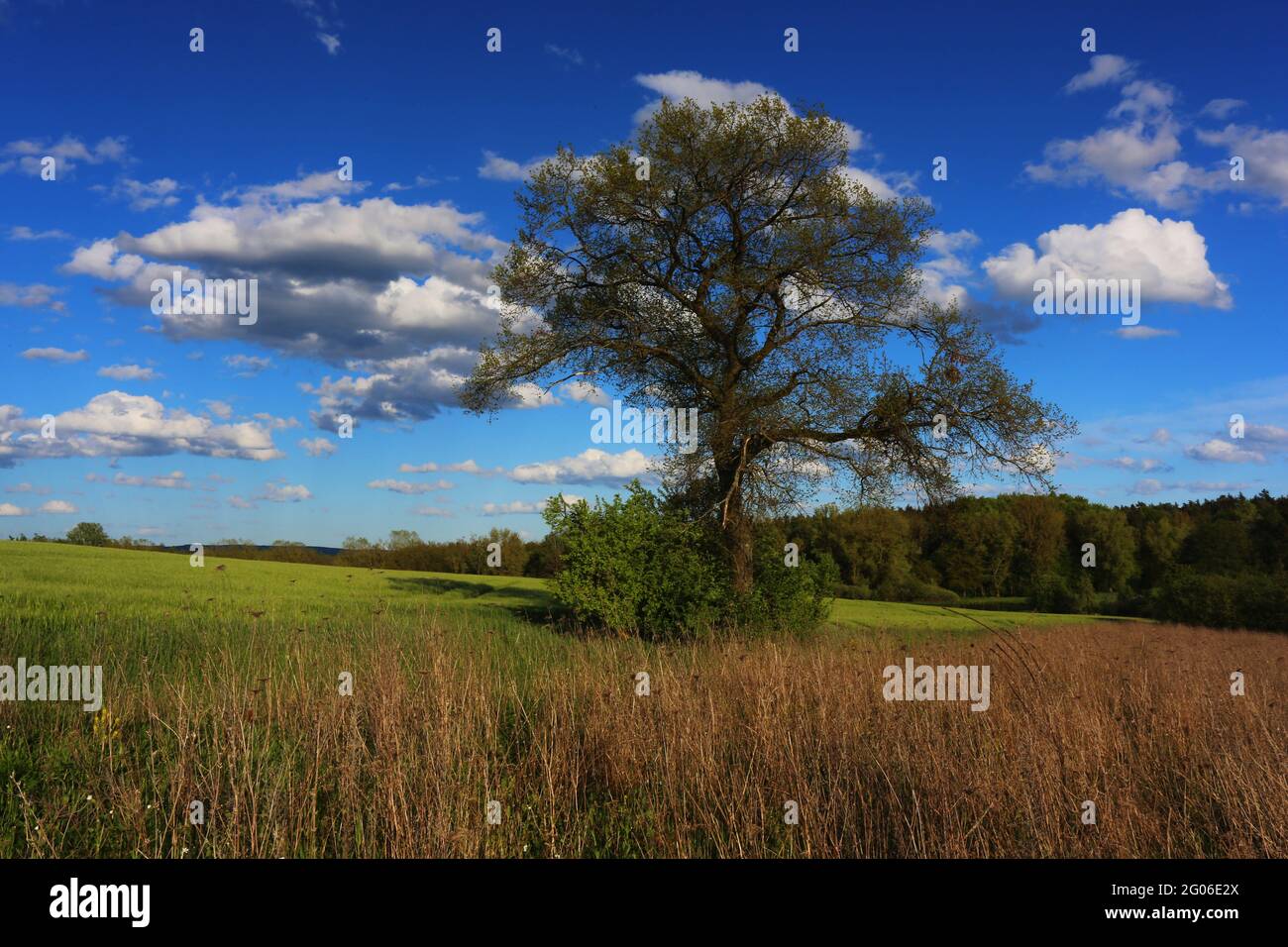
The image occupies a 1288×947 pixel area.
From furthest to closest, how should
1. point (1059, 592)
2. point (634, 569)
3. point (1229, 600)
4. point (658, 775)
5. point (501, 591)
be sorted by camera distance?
point (1059, 592)
point (1229, 600)
point (501, 591)
point (634, 569)
point (658, 775)

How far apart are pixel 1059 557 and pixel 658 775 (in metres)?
55.1

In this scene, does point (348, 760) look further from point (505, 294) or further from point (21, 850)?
point (505, 294)

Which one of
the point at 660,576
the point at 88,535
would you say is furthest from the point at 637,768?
the point at 88,535

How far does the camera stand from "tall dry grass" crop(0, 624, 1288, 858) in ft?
19.7

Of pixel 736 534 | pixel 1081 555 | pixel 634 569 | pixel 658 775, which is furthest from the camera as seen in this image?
pixel 1081 555

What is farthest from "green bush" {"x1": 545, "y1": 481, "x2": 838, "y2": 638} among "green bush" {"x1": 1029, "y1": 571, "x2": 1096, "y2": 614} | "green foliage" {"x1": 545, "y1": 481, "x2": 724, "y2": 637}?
"green bush" {"x1": 1029, "y1": 571, "x2": 1096, "y2": 614}

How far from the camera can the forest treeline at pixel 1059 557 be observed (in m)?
37.1

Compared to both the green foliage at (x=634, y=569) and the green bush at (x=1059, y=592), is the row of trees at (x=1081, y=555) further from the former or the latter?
the green foliage at (x=634, y=569)

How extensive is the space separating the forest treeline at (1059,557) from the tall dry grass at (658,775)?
106ft

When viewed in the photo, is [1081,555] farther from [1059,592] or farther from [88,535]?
[88,535]

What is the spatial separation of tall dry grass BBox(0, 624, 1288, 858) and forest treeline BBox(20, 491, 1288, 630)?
3220 cm

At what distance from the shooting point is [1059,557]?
54.6 metres

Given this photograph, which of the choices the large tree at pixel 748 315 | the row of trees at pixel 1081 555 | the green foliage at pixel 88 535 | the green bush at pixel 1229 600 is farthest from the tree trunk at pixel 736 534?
the green foliage at pixel 88 535
